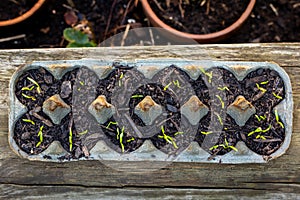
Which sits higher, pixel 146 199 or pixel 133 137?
pixel 133 137

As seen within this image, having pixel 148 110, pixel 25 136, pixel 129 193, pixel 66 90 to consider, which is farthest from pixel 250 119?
pixel 25 136

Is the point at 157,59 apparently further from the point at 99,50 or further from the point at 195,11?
the point at 195,11

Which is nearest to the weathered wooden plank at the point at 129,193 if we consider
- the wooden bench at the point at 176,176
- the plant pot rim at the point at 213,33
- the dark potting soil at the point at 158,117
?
the wooden bench at the point at 176,176

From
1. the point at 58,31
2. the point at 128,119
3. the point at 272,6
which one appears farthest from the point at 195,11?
the point at 128,119

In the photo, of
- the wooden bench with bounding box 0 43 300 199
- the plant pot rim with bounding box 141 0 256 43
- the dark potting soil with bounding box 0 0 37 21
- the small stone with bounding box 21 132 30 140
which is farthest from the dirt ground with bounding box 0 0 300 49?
the small stone with bounding box 21 132 30 140

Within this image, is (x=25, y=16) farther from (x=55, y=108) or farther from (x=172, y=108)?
(x=172, y=108)

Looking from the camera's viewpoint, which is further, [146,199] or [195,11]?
[195,11]

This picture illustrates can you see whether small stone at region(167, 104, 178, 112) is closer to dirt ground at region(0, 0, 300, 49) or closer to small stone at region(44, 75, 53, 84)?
small stone at region(44, 75, 53, 84)
